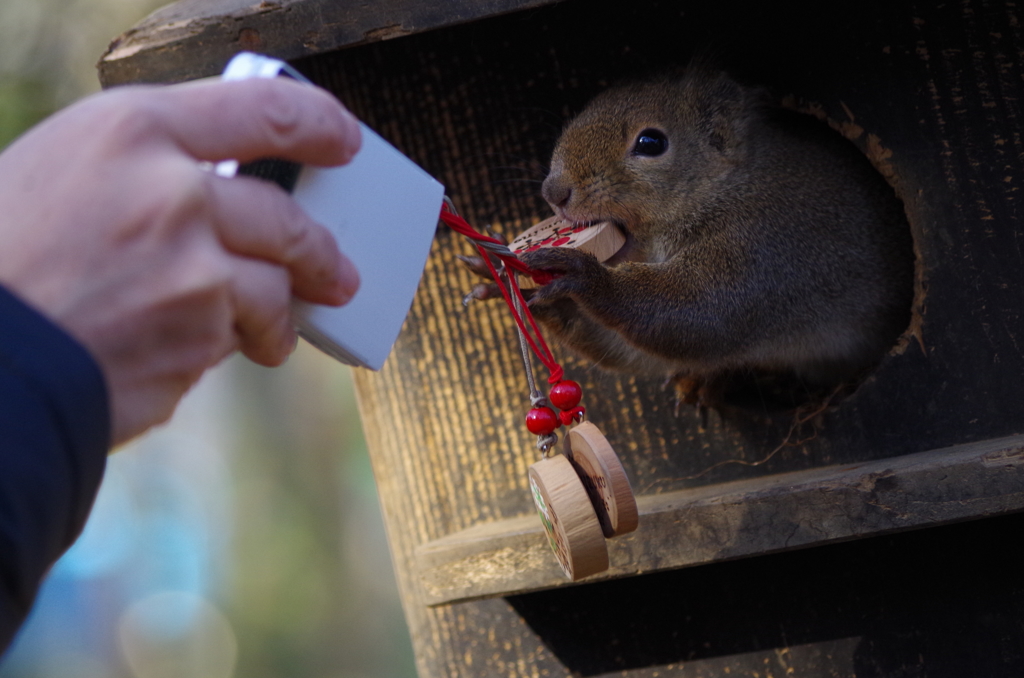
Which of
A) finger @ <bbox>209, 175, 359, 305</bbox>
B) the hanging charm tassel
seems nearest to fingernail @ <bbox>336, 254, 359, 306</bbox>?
finger @ <bbox>209, 175, 359, 305</bbox>

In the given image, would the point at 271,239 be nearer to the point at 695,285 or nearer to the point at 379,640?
the point at 695,285

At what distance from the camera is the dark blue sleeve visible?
0.51 metres

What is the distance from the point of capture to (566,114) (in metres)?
1.53

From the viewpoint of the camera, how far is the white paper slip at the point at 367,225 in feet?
2.51

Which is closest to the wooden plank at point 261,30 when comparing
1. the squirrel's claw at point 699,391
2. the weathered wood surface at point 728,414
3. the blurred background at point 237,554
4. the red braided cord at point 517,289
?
the weathered wood surface at point 728,414

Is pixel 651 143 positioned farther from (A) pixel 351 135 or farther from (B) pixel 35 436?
(B) pixel 35 436

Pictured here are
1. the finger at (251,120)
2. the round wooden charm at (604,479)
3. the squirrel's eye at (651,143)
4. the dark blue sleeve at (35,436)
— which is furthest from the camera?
the squirrel's eye at (651,143)

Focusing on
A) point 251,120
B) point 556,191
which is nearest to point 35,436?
point 251,120

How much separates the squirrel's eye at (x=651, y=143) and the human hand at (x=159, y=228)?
845mm

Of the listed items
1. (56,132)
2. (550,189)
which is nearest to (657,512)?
(550,189)

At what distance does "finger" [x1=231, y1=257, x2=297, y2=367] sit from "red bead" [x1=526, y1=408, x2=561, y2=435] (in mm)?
426

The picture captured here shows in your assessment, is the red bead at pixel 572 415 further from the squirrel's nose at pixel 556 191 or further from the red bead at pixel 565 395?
the squirrel's nose at pixel 556 191

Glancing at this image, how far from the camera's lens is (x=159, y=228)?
0.59m

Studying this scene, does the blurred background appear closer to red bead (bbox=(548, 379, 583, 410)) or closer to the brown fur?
the brown fur
